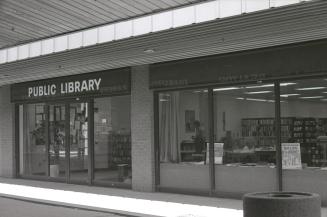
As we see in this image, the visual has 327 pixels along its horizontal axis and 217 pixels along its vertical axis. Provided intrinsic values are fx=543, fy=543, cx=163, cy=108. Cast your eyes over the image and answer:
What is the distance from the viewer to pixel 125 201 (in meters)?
12.8

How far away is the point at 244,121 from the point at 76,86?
20.0 feet

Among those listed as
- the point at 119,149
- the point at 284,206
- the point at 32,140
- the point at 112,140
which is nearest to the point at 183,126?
the point at 119,149

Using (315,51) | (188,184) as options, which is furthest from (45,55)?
(315,51)

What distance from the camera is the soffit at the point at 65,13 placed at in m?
10.6

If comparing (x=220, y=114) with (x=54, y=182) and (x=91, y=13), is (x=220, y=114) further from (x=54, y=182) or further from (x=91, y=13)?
(x=54, y=182)

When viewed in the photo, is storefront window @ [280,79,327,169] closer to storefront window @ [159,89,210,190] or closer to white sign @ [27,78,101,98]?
storefront window @ [159,89,210,190]

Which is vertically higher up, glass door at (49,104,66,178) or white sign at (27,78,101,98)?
white sign at (27,78,101,98)

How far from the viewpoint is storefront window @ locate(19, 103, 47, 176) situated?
18641mm

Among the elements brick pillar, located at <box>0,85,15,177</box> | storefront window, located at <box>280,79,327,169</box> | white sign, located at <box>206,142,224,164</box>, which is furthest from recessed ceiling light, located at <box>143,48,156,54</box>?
brick pillar, located at <box>0,85,15,177</box>

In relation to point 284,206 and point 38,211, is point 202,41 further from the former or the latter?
point 284,206

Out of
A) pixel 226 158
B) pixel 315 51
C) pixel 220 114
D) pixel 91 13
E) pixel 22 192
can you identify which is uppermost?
pixel 91 13

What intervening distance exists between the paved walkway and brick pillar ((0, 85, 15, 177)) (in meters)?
3.09

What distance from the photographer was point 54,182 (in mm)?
17719

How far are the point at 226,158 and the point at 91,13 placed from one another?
4725mm
